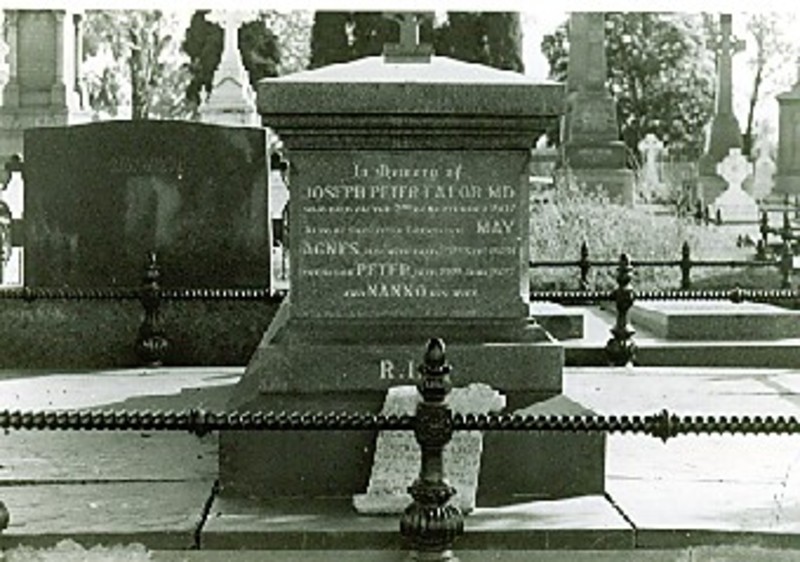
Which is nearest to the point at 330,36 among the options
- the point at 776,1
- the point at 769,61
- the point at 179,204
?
the point at 179,204

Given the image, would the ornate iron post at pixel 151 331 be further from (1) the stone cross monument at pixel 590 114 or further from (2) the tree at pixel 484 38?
(2) the tree at pixel 484 38

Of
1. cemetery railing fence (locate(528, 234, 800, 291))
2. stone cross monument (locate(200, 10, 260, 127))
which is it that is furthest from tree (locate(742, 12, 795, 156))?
cemetery railing fence (locate(528, 234, 800, 291))

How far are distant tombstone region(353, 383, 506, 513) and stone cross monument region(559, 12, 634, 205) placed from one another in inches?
956

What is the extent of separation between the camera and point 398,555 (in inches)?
227

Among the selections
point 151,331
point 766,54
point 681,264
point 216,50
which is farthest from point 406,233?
point 766,54

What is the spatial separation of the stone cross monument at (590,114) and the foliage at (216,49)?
22453 mm

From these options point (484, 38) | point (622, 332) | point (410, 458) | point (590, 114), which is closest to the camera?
point (410, 458)

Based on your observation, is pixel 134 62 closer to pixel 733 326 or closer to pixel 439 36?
pixel 439 36

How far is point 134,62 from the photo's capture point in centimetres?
6175

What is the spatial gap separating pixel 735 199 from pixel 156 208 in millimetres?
27138

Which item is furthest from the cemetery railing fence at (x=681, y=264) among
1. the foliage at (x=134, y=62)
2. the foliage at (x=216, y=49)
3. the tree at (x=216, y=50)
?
the foliage at (x=134, y=62)

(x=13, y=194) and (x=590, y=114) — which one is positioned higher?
(x=590, y=114)

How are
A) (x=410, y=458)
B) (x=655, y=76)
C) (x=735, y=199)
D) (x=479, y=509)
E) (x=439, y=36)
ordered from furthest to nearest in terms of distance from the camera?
(x=655, y=76) < (x=439, y=36) < (x=735, y=199) < (x=410, y=458) < (x=479, y=509)

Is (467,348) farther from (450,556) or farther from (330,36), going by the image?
(330,36)
